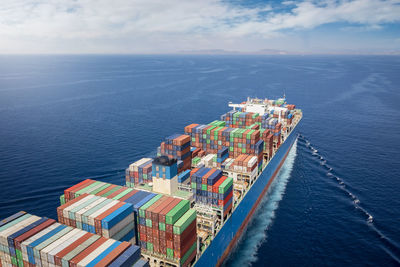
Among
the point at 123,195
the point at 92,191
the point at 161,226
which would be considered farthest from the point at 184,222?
the point at 92,191

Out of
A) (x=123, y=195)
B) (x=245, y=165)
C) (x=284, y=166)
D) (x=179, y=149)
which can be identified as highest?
(x=179, y=149)

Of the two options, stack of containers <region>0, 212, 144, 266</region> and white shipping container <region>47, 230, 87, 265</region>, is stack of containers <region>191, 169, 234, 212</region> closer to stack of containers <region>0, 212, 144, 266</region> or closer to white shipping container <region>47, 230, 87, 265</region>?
stack of containers <region>0, 212, 144, 266</region>

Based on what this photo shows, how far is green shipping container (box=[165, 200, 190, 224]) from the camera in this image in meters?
28.0

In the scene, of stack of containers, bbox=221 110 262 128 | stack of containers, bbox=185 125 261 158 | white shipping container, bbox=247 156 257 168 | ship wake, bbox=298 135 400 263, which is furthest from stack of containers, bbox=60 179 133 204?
stack of containers, bbox=221 110 262 128

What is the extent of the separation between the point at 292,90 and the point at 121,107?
9913 centimetres

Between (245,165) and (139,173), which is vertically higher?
(139,173)

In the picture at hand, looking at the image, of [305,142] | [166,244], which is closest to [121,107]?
[305,142]

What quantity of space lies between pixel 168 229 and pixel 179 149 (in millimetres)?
19794

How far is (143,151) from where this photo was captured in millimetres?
71188

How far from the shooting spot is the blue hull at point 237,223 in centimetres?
3575

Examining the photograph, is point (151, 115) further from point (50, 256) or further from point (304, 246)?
point (50, 256)

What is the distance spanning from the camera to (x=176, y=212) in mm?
28922

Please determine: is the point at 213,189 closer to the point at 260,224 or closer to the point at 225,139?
the point at 260,224

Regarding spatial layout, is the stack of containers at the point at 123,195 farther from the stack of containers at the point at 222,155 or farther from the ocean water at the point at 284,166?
the stack of containers at the point at 222,155
